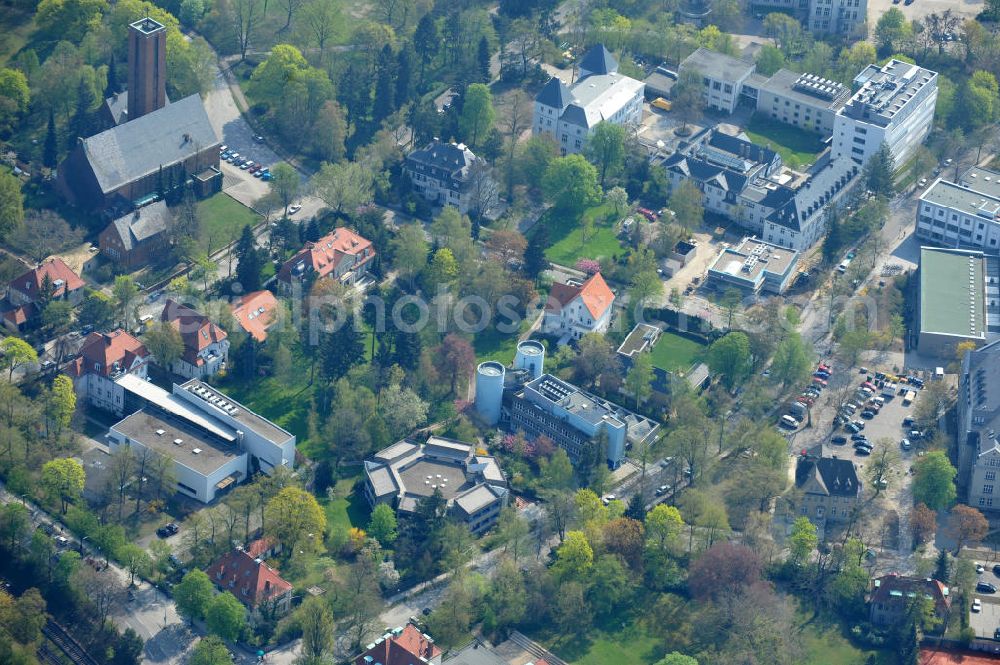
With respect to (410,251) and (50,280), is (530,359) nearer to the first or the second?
(410,251)

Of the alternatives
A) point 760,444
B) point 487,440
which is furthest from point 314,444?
point 760,444

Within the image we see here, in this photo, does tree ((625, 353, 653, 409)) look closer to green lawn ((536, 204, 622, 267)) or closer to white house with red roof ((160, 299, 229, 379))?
green lawn ((536, 204, 622, 267))

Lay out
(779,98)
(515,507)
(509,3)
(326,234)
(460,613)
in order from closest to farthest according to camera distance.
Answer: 1. (460,613)
2. (515,507)
3. (326,234)
4. (779,98)
5. (509,3)

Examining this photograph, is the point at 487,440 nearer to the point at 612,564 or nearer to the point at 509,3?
the point at 612,564

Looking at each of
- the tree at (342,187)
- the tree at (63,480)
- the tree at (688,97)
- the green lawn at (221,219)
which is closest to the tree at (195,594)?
the tree at (63,480)

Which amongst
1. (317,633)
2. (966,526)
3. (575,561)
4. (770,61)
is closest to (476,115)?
(770,61)

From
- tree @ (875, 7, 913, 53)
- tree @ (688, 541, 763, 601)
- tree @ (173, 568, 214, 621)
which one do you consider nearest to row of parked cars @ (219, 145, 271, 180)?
tree @ (173, 568, 214, 621)
